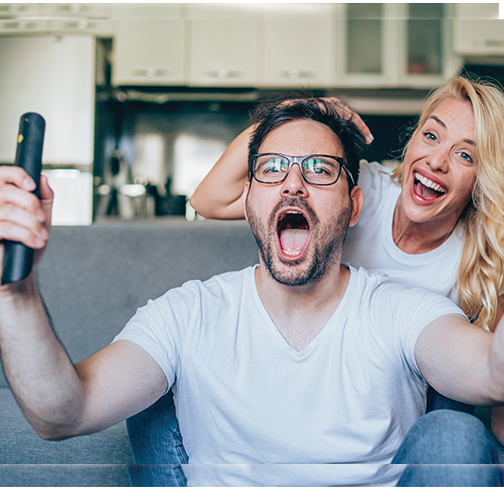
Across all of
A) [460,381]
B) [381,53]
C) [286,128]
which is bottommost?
[460,381]

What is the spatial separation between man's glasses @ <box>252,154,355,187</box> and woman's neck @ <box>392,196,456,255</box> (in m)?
0.34

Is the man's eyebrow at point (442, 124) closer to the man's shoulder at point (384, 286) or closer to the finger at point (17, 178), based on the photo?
the man's shoulder at point (384, 286)

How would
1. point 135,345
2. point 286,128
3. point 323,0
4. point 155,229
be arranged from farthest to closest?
point 323,0
point 155,229
point 286,128
point 135,345

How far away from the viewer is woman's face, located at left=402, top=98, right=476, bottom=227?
4.06 ft

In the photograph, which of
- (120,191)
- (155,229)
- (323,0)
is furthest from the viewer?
(120,191)

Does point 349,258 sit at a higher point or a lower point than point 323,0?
lower

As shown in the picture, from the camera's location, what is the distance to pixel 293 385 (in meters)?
0.91

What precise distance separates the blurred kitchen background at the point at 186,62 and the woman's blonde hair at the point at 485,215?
2.16 metres

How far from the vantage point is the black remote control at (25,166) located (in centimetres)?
60

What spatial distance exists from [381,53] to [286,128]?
267 cm

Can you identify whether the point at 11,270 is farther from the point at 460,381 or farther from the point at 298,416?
the point at 460,381

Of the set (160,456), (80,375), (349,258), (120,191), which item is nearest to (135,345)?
(80,375)

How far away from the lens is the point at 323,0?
10.8 ft
